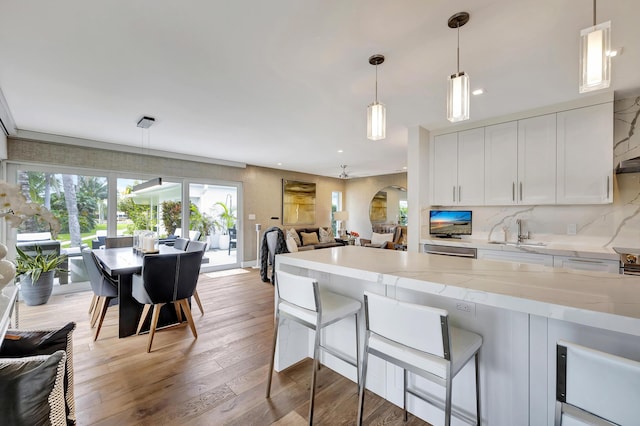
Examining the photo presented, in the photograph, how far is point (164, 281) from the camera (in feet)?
8.43

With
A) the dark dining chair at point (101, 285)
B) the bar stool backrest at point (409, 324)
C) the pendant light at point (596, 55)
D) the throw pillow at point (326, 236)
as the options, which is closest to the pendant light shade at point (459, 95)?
the pendant light at point (596, 55)

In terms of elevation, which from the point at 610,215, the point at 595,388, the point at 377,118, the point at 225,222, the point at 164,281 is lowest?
the point at 164,281

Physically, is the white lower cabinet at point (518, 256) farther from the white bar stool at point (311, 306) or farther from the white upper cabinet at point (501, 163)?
the white bar stool at point (311, 306)

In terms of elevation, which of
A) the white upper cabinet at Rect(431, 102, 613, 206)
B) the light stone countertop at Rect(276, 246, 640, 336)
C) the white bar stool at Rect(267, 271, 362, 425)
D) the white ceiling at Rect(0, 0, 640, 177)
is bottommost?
the white bar stool at Rect(267, 271, 362, 425)

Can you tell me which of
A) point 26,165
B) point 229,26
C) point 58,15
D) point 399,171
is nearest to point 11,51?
point 58,15

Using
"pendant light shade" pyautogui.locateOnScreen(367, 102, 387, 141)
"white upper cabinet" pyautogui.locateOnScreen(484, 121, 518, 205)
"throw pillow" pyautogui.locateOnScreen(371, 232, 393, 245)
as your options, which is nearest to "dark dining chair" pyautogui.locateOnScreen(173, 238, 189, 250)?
"pendant light shade" pyautogui.locateOnScreen(367, 102, 387, 141)

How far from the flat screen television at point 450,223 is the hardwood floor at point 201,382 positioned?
8.27 ft

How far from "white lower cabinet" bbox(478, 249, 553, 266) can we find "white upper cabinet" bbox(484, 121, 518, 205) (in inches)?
25.7

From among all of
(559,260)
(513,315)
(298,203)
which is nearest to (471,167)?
(559,260)

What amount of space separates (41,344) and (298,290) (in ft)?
3.88

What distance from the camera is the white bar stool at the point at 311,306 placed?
1565mm

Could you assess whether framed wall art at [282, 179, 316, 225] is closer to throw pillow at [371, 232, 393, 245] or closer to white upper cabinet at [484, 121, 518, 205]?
throw pillow at [371, 232, 393, 245]

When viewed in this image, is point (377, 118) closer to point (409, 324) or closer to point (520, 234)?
point (409, 324)

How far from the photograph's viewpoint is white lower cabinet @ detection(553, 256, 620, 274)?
96.3 inches
